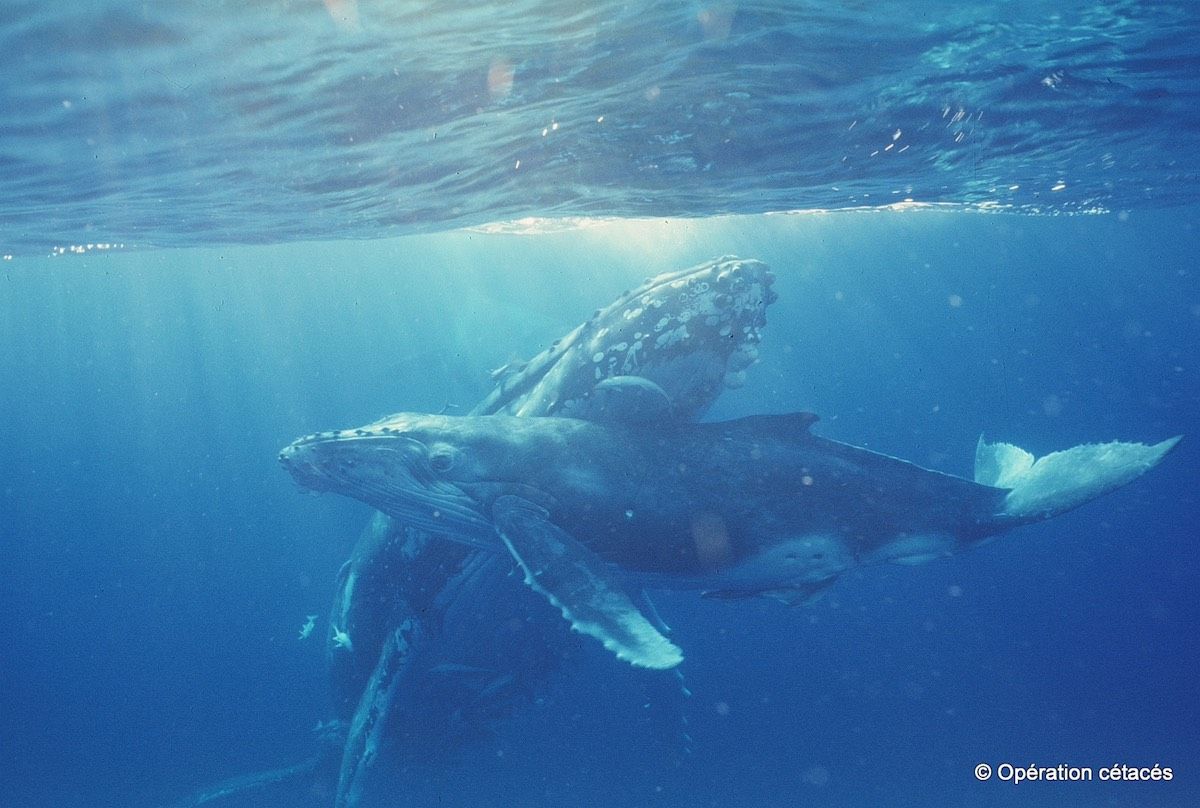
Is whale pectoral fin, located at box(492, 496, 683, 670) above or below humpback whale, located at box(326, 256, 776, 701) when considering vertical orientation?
below

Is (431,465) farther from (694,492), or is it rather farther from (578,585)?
(694,492)

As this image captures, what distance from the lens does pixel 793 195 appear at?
21.1 meters

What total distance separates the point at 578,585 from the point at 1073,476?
5.75 m

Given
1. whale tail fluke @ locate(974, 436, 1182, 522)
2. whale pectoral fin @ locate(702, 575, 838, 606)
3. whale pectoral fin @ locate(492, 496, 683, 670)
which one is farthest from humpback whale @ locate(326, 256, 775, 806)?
whale tail fluke @ locate(974, 436, 1182, 522)

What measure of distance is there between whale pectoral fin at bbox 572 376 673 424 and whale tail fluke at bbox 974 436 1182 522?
402 centimetres

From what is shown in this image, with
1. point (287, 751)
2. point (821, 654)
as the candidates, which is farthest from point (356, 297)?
point (821, 654)

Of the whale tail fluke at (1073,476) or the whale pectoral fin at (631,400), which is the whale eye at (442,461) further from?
the whale tail fluke at (1073,476)

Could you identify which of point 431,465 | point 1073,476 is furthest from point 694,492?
point 1073,476

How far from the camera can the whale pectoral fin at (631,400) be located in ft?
28.7

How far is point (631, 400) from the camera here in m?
8.84

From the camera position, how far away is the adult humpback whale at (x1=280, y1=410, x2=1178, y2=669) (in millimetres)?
8156

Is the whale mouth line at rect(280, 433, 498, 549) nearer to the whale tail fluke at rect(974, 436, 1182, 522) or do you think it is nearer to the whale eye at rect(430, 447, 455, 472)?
the whale eye at rect(430, 447, 455, 472)

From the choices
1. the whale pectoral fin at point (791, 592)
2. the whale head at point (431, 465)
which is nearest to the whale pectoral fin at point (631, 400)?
the whale head at point (431, 465)

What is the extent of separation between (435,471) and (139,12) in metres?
5.59
